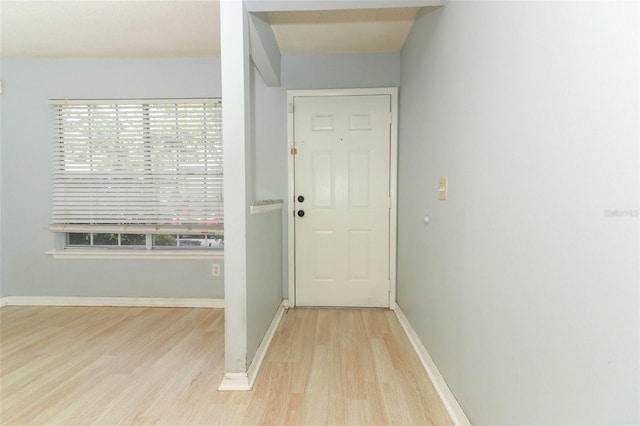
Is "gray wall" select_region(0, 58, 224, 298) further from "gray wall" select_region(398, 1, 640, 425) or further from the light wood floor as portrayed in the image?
"gray wall" select_region(398, 1, 640, 425)

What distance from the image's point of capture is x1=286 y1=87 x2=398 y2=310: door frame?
279 centimetres

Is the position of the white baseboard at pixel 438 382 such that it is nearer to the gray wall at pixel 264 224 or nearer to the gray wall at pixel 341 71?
the gray wall at pixel 264 224

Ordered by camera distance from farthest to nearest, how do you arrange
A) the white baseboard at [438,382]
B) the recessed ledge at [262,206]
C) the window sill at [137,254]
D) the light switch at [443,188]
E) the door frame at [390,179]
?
the window sill at [137,254] < the door frame at [390,179] < the recessed ledge at [262,206] < the light switch at [443,188] < the white baseboard at [438,382]

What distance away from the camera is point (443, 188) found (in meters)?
1.65

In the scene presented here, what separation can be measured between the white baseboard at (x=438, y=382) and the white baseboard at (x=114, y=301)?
5.96 ft

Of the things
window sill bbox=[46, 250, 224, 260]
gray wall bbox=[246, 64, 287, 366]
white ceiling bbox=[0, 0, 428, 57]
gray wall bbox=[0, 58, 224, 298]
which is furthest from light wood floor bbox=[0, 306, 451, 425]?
white ceiling bbox=[0, 0, 428, 57]

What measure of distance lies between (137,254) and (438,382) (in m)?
2.82

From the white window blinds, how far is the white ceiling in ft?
1.52

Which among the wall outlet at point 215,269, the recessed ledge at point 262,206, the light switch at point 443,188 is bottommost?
the wall outlet at point 215,269

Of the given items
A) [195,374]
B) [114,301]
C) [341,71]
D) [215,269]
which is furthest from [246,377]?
[341,71]

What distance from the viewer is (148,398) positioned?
160cm

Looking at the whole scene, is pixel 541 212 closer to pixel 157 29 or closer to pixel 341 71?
pixel 341 71

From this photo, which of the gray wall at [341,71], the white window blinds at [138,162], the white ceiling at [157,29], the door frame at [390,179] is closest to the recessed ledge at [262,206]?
the door frame at [390,179]

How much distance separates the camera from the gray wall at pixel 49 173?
288 centimetres
